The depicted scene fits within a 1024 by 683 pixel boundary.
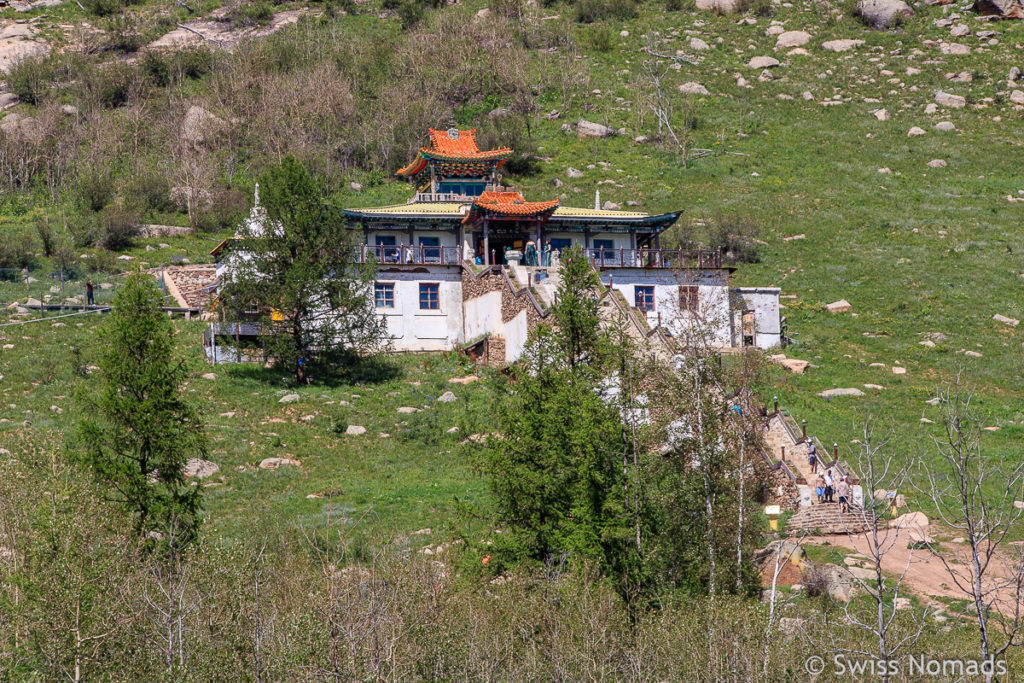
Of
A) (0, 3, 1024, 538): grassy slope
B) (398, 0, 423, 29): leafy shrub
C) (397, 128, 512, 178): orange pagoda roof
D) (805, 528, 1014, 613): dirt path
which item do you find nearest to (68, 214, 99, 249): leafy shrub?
(0, 3, 1024, 538): grassy slope

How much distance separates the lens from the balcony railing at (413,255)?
151 ft

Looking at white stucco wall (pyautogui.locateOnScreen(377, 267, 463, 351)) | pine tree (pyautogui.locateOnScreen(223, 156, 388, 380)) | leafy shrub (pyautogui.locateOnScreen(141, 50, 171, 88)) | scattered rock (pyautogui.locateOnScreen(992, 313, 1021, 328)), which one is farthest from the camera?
leafy shrub (pyautogui.locateOnScreen(141, 50, 171, 88))

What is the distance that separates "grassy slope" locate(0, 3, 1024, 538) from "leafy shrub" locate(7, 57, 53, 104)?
31.1m

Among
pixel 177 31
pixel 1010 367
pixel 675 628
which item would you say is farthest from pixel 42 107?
pixel 675 628

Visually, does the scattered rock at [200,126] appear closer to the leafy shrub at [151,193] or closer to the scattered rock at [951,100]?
the leafy shrub at [151,193]

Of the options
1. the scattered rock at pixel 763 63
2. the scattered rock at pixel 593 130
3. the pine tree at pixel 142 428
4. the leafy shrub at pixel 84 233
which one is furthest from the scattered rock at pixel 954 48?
the pine tree at pixel 142 428

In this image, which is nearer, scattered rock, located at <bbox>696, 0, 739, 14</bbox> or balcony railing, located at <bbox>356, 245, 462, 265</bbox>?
balcony railing, located at <bbox>356, 245, 462, 265</bbox>

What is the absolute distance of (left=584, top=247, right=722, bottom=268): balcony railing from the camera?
45938 mm

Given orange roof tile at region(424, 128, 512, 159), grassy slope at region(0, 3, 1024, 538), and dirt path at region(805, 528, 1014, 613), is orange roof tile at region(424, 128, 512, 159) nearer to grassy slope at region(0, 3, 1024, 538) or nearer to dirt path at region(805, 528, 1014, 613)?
grassy slope at region(0, 3, 1024, 538)

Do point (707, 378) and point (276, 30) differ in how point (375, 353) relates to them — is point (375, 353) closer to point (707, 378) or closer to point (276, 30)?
point (707, 378)

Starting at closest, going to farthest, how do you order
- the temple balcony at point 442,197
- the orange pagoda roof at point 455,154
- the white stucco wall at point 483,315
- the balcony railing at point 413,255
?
the white stucco wall at point 483,315
the balcony railing at point 413,255
the temple balcony at point 442,197
the orange pagoda roof at point 455,154

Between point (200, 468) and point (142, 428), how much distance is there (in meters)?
4.86

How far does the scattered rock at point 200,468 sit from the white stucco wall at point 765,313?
23.0 meters

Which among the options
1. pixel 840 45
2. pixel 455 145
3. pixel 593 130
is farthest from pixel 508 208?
pixel 840 45
